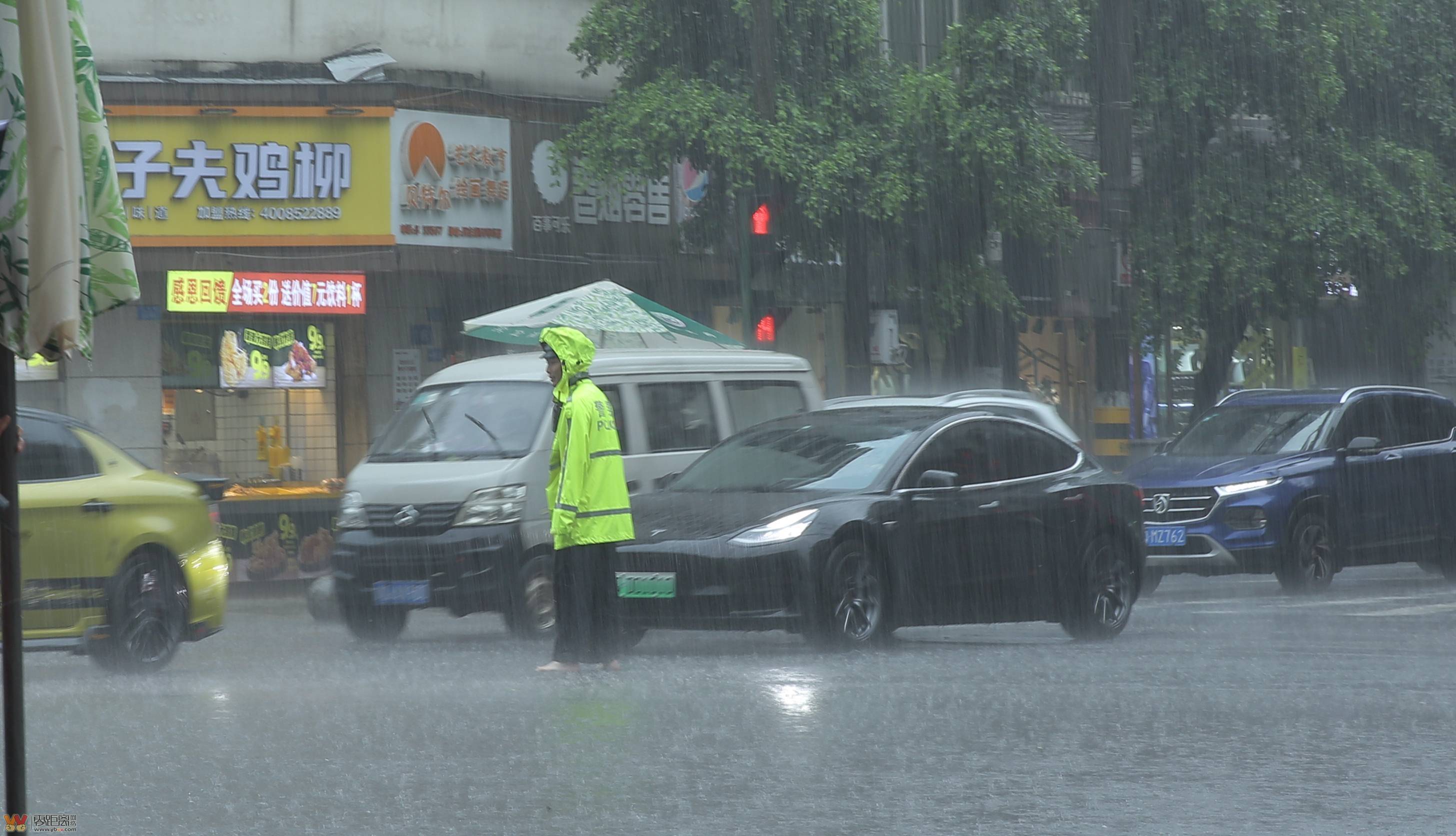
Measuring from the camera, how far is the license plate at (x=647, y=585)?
1084 cm

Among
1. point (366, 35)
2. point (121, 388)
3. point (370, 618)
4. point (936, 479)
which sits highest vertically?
point (366, 35)

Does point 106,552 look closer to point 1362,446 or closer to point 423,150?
point 1362,446

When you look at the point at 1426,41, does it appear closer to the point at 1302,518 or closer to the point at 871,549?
the point at 1302,518

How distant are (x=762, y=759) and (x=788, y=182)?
13870 mm

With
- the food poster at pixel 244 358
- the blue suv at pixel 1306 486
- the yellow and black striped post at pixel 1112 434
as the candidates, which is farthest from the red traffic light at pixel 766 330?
the yellow and black striped post at pixel 1112 434

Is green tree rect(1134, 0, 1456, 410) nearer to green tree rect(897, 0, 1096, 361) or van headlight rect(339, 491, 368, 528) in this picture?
green tree rect(897, 0, 1096, 361)

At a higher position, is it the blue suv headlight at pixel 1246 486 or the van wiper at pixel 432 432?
the van wiper at pixel 432 432

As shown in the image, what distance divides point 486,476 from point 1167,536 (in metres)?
6.36

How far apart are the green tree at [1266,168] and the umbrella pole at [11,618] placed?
21.4 m

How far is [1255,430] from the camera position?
17031 millimetres

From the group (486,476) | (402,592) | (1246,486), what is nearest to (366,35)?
(486,476)

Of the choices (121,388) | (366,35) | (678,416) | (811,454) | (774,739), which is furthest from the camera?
(366,35)

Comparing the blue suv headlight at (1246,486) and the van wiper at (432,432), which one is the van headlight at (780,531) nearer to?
the van wiper at (432,432)

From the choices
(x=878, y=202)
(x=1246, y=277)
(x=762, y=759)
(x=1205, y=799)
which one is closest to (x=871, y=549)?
(x=762, y=759)
